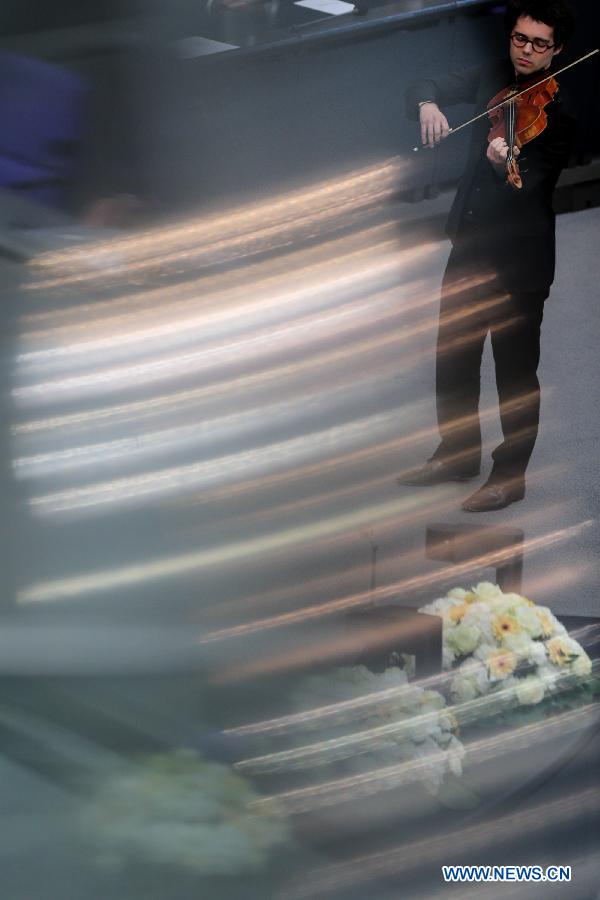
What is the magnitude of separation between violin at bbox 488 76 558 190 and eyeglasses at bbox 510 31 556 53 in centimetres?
8

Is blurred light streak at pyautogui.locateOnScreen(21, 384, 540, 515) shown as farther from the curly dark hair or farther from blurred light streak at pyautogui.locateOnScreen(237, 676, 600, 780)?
the curly dark hair

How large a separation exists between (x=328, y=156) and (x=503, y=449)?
2589 mm

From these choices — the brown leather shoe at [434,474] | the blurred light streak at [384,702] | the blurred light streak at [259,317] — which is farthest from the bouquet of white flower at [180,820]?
the brown leather shoe at [434,474]

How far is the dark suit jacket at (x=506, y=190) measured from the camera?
10.9ft

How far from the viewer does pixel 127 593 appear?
2.21 meters

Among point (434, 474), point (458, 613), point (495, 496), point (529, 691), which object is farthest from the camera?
point (434, 474)

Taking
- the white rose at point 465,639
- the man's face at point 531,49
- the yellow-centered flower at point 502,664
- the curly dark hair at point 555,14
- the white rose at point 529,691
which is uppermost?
the curly dark hair at point 555,14

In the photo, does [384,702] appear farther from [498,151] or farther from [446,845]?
[498,151]

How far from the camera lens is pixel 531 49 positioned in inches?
126

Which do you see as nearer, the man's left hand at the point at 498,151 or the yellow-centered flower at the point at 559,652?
the yellow-centered flower at the point at 559,652

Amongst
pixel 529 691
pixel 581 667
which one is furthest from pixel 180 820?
pixel 581 667

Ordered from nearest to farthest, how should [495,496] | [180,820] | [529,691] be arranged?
1. [180,820]
2. [529,691]
3. [495,496]

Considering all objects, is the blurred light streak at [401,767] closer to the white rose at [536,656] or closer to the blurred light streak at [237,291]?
Result: the white rose at [536,656]

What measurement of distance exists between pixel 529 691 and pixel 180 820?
0.90 metres
